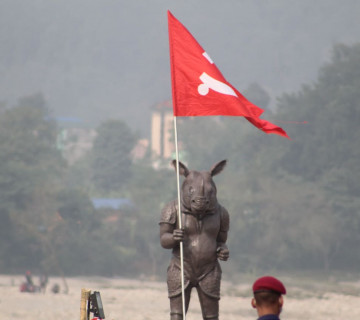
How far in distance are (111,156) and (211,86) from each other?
41226 millimetres

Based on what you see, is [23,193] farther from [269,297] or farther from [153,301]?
[269,297]

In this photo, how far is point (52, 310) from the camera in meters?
21.5

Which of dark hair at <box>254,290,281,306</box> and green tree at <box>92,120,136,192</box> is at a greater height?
green tree at <box>92,120,136,192</box>

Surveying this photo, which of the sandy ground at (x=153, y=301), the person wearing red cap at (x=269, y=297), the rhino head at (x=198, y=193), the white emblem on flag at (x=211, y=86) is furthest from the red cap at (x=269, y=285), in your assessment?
the sandy ground at (x=153, y=301)

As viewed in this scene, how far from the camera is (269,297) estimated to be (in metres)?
4.21

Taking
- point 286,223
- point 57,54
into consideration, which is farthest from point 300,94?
point 57,54

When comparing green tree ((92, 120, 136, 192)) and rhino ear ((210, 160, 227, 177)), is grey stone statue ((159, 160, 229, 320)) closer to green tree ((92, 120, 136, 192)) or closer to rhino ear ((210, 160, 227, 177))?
rhino ear ((210, 160, 227, 177))

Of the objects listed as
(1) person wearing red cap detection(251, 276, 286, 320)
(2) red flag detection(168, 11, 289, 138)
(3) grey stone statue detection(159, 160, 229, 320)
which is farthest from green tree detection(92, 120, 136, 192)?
(1) person wearing red cap detection(251, 276, 286, 320)

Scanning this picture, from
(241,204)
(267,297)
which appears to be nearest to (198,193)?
(267,297)

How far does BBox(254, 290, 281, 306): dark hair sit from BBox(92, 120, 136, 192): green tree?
43766 millimetres

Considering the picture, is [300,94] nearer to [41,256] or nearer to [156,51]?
[41,256]

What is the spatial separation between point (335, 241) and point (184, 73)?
3146cm

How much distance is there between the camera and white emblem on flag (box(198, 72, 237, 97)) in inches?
299

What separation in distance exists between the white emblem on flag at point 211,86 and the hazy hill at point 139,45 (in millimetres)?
54875
